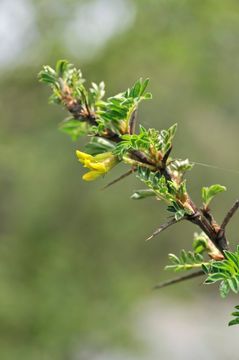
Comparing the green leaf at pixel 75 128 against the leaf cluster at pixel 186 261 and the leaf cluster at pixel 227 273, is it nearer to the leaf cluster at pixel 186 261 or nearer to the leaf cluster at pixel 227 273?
the leaf cluster at pixel 186 261

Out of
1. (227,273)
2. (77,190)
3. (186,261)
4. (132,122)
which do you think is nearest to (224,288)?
(227,273)

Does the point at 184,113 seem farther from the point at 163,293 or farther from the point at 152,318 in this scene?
the point at 152,318

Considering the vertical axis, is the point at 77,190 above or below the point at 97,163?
above

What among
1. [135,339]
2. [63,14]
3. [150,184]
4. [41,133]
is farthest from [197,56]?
[150,184]

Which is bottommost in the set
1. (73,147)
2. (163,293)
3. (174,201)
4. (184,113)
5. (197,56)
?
(174,201)

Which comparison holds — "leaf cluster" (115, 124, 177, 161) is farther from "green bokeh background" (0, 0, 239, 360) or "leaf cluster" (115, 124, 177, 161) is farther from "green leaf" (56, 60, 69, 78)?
"green bokeh background" (0, 0, 239, 360)

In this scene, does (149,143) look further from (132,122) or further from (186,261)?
(186,261)

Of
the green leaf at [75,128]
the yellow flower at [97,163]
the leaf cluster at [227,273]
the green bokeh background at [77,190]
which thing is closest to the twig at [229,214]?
the leaf cluster at [227,273]
